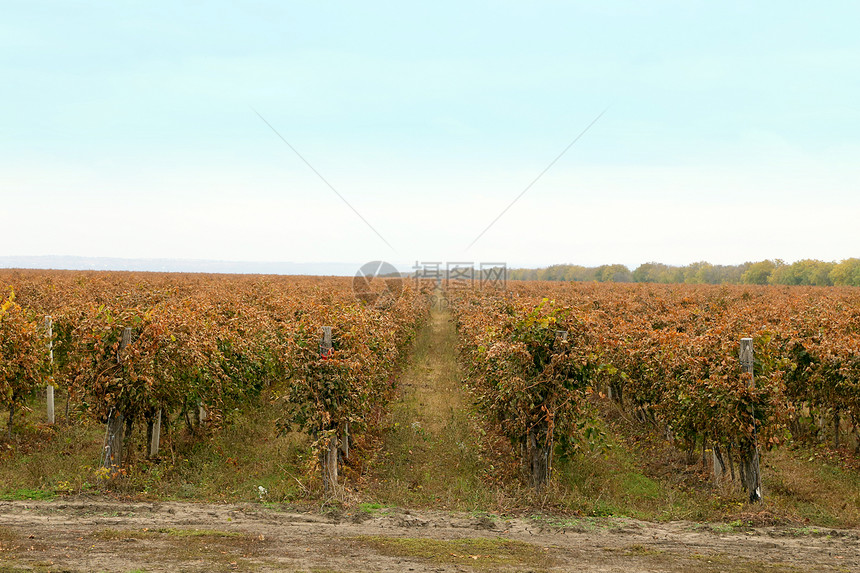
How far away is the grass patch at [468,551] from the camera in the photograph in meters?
6.38

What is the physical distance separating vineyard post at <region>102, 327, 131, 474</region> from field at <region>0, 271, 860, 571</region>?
5 cm

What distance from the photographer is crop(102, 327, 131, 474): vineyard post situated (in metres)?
9.07

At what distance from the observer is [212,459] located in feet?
34.5

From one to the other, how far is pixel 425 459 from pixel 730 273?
465ft

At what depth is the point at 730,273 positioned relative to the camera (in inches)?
5172

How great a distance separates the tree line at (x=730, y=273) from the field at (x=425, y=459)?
7352cm

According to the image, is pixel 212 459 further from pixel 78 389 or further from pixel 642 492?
pixel 642 492

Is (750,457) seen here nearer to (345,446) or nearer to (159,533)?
(345,446)

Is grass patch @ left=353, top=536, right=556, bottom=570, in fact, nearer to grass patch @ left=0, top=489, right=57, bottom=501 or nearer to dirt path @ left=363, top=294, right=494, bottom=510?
dirt path @ left=363, top=294, right=494, bottom=510

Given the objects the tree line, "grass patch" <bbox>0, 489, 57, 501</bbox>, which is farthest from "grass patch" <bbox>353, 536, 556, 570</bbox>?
the tree line

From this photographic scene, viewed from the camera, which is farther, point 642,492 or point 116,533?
point 642,492

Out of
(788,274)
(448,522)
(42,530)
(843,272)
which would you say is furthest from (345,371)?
(788,274)

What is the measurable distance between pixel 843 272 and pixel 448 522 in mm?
113922

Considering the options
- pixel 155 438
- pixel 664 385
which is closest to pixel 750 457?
pixel 664 385
